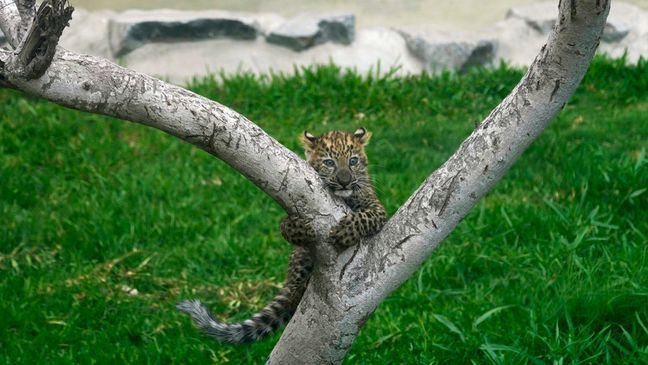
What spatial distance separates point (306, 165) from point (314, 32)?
6465 millimetres

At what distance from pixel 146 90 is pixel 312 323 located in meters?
1.14

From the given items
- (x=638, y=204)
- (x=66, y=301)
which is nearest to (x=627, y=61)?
(x=638, y=204)

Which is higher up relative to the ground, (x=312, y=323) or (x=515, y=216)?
(x=312, y=323)

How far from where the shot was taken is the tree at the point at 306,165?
3520 mm

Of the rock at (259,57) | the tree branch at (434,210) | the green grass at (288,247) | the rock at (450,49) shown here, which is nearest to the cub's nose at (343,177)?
the tree branch at (434,210)

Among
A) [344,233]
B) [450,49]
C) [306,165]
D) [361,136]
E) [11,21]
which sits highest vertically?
[11,21]

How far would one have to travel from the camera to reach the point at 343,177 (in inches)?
185

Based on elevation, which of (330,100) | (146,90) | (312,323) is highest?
(146,90)

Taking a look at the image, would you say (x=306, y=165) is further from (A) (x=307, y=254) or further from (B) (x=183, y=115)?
(A) (x=307, y=254)

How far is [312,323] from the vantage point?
4.12 m

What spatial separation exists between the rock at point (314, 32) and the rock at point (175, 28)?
317 mm

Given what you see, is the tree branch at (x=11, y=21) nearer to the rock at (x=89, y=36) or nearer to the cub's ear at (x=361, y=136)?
the cub's ear at (x=361, y=136)

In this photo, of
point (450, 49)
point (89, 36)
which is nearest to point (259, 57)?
point (89, 36)

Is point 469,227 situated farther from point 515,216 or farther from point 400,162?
point 400,162
